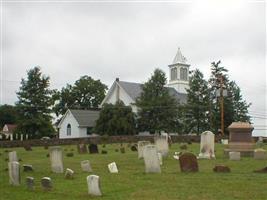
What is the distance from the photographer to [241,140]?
26922mm

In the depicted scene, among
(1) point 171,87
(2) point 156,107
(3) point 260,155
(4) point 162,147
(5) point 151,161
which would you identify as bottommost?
(3) point 260,155

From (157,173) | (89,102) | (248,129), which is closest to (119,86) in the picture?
(89,102)

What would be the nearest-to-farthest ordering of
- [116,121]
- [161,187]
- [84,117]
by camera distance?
[161,187] < [116,121] < [84,117]

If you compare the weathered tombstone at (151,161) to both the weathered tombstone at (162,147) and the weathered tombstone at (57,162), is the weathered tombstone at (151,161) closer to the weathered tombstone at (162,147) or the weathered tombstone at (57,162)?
the weathered tombstone at (57,162)

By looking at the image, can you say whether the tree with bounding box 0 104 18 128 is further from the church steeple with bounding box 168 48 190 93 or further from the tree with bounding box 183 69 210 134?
the tree with bounding box 183 69 210 134

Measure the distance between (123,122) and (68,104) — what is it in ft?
100

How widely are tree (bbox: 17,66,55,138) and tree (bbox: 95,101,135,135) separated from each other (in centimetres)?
850

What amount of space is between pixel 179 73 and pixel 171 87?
194 inches

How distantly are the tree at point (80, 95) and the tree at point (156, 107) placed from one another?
28011mm

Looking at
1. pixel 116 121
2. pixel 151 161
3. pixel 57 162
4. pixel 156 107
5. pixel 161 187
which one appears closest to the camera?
A: pixel 161 187

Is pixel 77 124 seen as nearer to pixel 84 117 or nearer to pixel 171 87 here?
pixel 84 117

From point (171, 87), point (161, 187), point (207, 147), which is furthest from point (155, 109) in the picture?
point (161, 187)

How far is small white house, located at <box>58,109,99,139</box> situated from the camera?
76994mm

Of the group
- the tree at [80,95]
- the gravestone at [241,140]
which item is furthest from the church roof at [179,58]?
the gravestone at [241,140]
